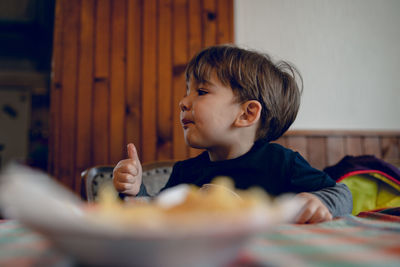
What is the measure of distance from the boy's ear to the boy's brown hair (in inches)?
0.8

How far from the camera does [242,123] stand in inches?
35.6

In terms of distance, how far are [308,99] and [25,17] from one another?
339cm

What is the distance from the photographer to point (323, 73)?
6.35 ft

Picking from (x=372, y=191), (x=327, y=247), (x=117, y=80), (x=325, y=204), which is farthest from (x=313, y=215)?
(x=117, y=80)

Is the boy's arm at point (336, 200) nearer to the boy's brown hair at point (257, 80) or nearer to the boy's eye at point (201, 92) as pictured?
the boy's brown hair at point (257, 80)

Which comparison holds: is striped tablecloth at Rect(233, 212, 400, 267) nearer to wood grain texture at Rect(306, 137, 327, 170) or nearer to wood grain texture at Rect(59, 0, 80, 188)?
wood grain texture at Rect(306, 137, 327, 170)

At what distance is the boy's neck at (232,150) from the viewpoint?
93 centimetres

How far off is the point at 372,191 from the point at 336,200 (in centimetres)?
60

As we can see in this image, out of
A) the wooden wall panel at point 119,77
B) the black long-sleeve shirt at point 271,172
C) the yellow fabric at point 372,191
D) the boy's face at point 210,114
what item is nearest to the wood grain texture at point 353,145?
the yellow fabric at point 372,191

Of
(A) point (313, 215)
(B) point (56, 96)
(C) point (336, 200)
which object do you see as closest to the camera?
(A) point (313, 215)

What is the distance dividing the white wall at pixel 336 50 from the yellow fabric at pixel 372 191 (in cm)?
73

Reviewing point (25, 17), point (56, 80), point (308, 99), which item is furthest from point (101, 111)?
point (25, 17)

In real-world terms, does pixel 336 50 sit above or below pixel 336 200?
above

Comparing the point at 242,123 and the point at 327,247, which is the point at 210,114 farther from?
the point at 327,247
